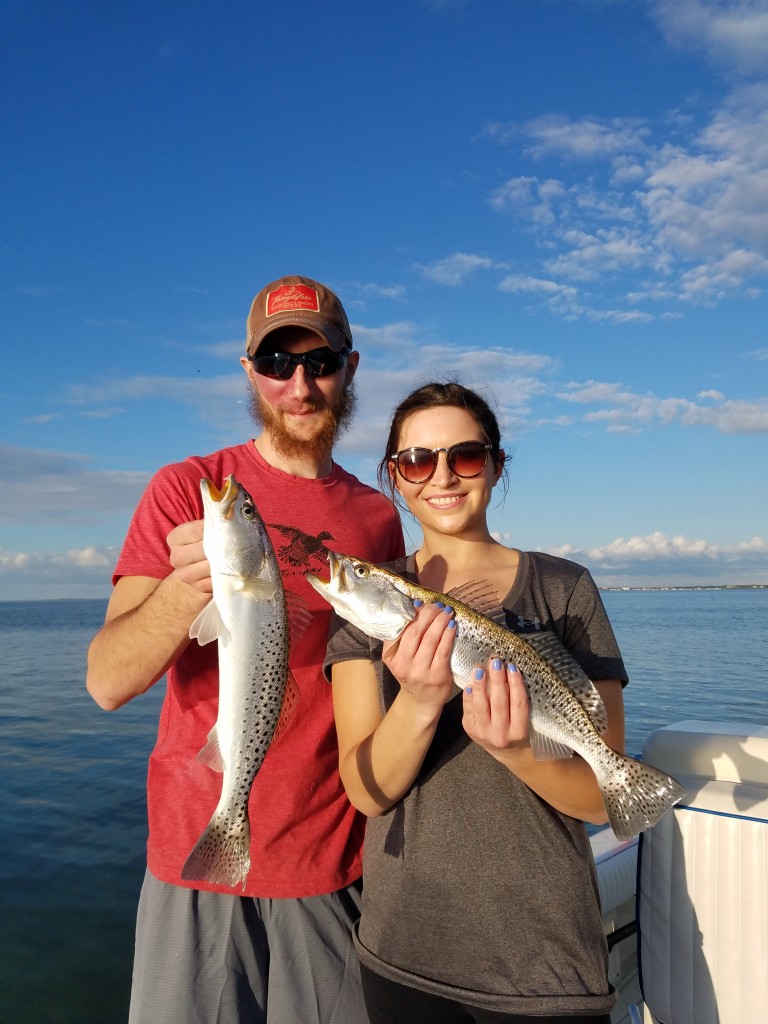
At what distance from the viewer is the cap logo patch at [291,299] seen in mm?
4266

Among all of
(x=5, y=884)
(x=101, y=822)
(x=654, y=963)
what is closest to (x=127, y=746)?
(x=101, y=822)

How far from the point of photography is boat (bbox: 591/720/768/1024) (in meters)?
3.66

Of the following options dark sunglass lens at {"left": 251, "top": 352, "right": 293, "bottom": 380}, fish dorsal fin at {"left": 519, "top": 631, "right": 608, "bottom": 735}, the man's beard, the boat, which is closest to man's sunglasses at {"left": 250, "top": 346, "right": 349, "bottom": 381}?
dark sunglass lens at {"left": 251, "top": 352, "right": 293, "bottom": 380}

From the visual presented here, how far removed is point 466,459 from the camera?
385 cm

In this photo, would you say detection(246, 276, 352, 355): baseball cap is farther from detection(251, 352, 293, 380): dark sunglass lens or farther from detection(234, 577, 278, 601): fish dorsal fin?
detection(234, 577, 278, 601): fish dorsal fin

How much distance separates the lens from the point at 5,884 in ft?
34.6

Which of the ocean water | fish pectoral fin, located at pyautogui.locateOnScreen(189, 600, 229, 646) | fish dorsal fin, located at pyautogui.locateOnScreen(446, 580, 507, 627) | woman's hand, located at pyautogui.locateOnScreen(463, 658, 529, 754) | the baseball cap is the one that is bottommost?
the ocean water

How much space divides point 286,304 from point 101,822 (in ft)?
38.7

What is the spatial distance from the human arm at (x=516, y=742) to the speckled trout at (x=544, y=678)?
0.07 metres

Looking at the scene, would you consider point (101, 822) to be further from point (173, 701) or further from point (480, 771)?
point (480, 771)

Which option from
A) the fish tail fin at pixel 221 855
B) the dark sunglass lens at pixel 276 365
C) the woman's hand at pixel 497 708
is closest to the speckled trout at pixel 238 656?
the fish tail fin at pixel 221 855

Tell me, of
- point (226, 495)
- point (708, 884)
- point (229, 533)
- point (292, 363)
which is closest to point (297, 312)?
point (292, 363)

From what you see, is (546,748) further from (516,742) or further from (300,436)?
(300,436)

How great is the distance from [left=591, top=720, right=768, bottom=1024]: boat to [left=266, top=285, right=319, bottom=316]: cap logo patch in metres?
3.38
